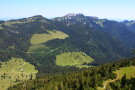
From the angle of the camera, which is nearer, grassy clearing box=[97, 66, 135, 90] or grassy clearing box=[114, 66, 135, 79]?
grassy clearing box=[97, 66, 135, 90]

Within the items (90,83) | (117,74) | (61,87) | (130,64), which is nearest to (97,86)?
(90,83)

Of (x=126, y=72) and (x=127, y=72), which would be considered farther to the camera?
(x=127, y=72)

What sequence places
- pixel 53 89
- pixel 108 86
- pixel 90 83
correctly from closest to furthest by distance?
pixel 108 86, pixel 90 83, pixel 53 89

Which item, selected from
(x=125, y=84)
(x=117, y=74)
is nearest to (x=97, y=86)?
(x=125, y=84)

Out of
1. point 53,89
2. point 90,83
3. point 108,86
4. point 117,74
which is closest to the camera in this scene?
point 108,86

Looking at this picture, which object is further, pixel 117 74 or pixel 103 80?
pixel 117 74

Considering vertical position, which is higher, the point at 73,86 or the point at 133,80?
the point at 133,80

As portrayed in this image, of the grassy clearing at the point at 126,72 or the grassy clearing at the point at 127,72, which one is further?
the grassy clearing at the point at 127,72

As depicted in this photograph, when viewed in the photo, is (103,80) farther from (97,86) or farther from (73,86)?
(73,86)

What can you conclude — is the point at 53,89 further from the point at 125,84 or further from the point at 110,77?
the point at 125,84
